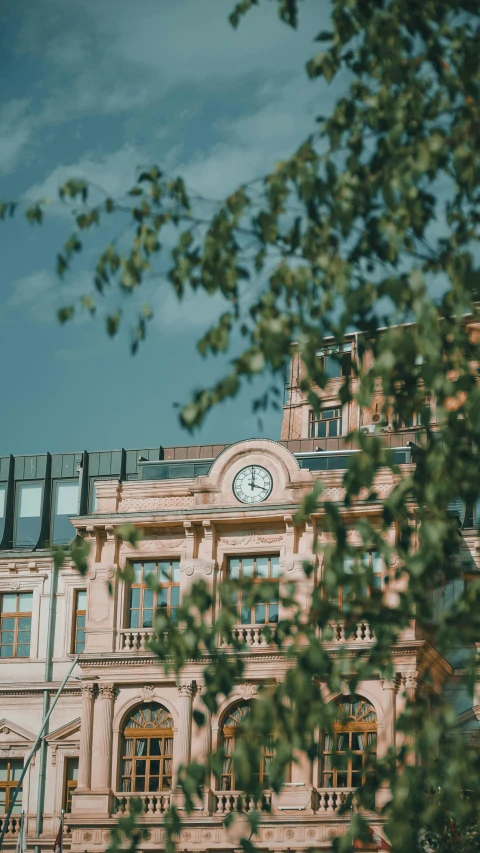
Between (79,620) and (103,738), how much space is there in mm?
6380

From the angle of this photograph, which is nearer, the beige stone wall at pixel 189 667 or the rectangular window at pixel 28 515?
the beige stone wall at pixel 189 667

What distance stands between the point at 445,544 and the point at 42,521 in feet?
130

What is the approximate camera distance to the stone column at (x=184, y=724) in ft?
138

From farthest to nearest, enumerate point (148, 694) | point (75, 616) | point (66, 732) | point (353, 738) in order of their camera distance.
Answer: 1. point (75, 616)
2. point (66, 732)
3. point (148, 694)
4. point (353, 738)

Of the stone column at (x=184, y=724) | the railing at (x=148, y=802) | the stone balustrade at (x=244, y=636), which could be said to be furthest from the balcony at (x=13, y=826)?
the stone balustrade at (x=244, y=636)

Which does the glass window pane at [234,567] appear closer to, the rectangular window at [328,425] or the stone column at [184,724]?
the stone column at [184,724]

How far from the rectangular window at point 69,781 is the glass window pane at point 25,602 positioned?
5164 millimetres

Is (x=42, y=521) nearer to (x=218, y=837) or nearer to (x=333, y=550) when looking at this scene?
(x=218, y=837)

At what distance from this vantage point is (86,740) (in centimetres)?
4269

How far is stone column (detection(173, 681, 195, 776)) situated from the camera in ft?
138

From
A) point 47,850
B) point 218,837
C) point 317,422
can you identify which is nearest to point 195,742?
point 218,837

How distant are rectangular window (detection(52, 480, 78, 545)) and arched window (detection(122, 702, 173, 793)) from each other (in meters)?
9.97

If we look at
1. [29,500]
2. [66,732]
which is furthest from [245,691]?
[29,500]

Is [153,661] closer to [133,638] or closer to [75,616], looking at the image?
[133,638]
